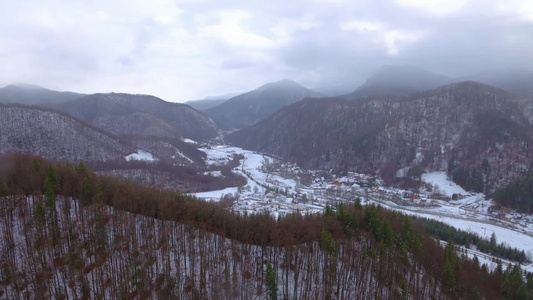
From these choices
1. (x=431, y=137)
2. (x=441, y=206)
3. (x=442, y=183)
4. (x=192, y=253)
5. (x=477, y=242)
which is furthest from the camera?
(x=431, y=137)

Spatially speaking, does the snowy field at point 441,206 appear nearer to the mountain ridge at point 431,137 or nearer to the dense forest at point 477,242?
the dense forest at point 477,242

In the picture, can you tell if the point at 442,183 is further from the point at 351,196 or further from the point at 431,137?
the point at 351,196

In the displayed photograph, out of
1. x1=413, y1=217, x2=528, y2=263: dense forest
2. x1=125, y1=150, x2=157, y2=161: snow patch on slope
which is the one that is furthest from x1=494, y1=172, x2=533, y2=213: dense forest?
x1=125, y1=150, x2=157, y2=161: snow patch on slope

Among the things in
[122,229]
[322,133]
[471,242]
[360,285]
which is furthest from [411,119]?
[122,229]

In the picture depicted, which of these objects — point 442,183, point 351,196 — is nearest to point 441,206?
point 351,196

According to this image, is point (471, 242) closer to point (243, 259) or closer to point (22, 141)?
point (243, 259)

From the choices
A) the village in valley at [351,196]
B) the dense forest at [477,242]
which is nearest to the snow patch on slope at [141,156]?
the village in valley at [351,196]

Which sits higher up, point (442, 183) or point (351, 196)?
point (442, 183)

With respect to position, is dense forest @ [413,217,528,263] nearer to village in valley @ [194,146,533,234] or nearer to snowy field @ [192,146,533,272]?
snowy field @ [192,146,533,272]
